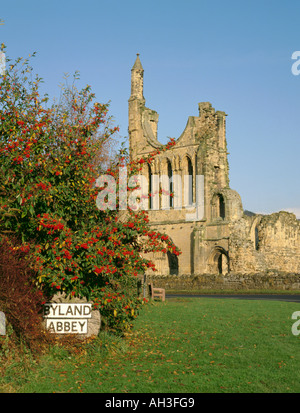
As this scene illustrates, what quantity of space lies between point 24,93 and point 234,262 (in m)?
26.6

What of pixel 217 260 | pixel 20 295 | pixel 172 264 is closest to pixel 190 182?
pixel 217 260

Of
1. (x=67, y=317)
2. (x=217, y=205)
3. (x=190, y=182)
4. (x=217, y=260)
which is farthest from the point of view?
(x=190, y=182)

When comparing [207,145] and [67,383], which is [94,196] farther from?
[207,145]

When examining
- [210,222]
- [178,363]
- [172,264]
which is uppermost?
[210,222]

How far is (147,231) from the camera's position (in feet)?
30.1

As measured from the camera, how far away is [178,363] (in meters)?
8.26

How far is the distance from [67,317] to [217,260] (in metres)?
30.7

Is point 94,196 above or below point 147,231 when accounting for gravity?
above

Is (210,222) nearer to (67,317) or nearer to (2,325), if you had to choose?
(67,317)

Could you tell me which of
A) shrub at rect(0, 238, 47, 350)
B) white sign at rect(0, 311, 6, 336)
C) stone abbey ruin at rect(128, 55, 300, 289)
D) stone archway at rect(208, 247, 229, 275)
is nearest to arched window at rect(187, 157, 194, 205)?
stone abbey ruin at rect(128, 55, 300, 289)

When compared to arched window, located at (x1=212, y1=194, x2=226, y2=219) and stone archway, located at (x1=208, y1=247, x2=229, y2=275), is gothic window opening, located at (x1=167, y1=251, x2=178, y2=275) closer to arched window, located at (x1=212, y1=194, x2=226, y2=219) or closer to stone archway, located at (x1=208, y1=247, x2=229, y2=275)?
stone archway, located at (x1=208, y1=247, x2=229, y2=275)

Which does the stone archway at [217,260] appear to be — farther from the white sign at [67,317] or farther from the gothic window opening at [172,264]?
the white sign at [67,317]

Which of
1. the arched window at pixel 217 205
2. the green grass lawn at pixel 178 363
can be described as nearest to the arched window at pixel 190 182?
the arched window at pixel 217 205
